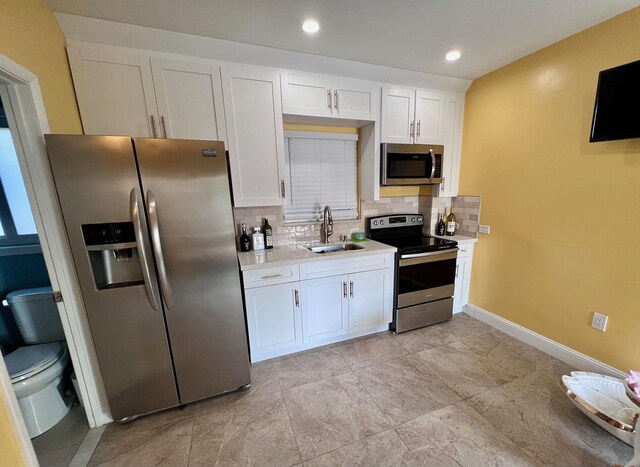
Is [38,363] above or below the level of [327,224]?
below

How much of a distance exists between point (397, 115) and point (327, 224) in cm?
136

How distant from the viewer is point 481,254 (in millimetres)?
2781

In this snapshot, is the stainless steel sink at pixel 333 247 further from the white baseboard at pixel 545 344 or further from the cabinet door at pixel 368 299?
the white baseboard at pixel 545 344

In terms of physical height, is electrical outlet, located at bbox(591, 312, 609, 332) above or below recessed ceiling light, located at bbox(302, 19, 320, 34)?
below

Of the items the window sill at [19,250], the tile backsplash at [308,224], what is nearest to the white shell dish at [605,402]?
the tile backsplash at [308,224]

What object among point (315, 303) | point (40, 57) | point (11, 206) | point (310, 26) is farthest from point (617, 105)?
point (11, 206)

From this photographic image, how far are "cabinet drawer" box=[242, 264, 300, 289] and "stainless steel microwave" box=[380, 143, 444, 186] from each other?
4.52 ft

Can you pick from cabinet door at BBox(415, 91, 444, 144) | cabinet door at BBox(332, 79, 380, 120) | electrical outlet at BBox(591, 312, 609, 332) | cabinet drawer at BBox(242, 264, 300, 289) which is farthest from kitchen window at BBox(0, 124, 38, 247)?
electrical outlet at BBox(591, 312, 609, 332)

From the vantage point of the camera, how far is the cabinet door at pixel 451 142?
8.99ft

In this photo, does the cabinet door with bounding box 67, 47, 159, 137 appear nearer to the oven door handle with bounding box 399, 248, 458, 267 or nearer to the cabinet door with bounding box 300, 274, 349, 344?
the cabinet door with bounding box 300, 274, 349, 344

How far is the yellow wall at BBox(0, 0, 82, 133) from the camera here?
→ 1.20 m

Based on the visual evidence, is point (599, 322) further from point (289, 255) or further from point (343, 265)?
point (289, 255)

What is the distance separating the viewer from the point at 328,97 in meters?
2.25

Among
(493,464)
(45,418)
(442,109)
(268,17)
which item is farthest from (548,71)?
(45,418)
